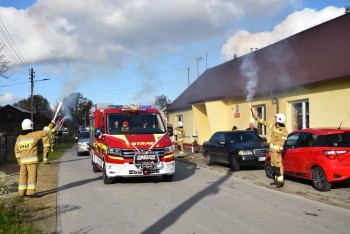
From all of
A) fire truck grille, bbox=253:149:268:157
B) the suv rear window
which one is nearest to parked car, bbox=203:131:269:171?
fire truck grille, bbox=253:149:268:157

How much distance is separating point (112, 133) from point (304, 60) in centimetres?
981

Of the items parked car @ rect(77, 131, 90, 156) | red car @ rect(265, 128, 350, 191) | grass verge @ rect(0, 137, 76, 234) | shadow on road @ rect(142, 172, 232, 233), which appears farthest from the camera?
parked car @ rect(77, 131, 90, 156)

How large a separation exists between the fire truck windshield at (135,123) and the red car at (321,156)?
3.98 meters

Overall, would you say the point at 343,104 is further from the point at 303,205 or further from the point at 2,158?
the point at 2,158

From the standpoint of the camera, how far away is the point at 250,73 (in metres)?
23.2

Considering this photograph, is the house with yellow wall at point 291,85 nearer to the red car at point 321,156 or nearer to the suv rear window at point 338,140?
the red car at point 321,156

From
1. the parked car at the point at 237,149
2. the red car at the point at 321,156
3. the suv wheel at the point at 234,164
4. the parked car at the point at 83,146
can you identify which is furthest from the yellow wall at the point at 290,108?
the parked car at the point at 83,146

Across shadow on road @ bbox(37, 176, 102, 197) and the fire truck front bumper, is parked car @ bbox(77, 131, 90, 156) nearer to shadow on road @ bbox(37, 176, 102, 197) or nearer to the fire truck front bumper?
shadow on road @ bbox(37, 176, 102, 197)

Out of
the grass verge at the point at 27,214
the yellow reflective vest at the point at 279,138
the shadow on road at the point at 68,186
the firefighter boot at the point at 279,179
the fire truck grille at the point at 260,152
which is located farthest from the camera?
the fire truck grille at the point at 260,152

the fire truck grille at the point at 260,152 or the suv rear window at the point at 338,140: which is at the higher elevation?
the suv rear window at the point at 338,140

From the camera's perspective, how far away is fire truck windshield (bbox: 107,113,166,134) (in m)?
12.5

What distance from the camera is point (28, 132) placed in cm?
1031

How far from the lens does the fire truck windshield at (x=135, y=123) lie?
12.5m

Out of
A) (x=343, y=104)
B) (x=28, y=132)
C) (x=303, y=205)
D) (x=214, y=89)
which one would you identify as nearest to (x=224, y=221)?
(x=303, y=205)
